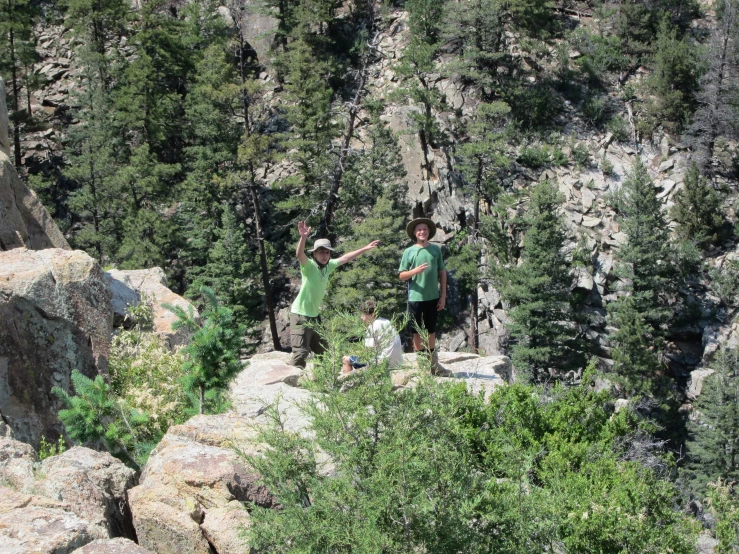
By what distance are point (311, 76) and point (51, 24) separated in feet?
66.6

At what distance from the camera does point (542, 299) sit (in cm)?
2508

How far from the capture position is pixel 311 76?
2881 centimetres

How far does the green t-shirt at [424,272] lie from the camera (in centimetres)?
823

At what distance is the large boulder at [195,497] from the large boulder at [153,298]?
4686 millimetres

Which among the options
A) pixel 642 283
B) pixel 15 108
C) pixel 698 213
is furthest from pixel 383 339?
pixel 15 108

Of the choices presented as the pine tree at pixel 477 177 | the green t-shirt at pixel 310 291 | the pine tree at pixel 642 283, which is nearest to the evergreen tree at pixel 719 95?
the pine tree at pixel 642 283

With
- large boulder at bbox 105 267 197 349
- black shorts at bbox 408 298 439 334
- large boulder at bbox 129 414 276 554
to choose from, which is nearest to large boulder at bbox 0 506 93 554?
large boulder at bbox 129 414 276 554

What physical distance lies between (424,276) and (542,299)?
1774 cm

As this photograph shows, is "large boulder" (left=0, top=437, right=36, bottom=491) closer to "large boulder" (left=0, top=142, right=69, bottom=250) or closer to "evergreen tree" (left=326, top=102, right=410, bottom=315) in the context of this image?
"large boulder" (left=0, top=142, right=69, bottom=250)

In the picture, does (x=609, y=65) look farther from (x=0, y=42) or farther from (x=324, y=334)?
(x=324, y=334)

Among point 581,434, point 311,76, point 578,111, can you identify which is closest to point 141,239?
point 311,76

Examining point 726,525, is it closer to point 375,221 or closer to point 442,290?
point 442,290

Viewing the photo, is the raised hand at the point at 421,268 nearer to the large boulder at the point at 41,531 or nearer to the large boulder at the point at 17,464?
the large boulder at the point at 17,464

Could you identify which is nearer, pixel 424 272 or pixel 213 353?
pixel 213 353
